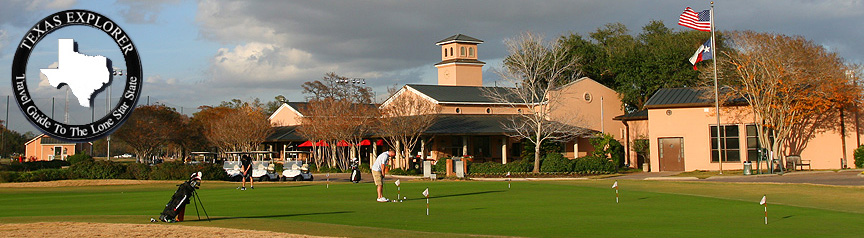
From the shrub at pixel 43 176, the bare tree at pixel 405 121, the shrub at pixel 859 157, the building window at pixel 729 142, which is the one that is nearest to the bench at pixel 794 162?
the shrub at pixel 859 157

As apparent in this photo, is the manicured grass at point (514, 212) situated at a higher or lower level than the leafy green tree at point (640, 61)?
lower

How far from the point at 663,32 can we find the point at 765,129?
3436cm

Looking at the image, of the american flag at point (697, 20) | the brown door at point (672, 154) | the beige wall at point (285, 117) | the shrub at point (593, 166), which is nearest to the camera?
the american flag at point (697, 20)

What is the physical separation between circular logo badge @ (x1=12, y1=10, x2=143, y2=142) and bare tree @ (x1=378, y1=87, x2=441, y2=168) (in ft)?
107

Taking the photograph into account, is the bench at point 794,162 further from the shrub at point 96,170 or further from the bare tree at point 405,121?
the shrub at point 96,170

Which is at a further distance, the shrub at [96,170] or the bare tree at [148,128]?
the bare tree at [148,128]

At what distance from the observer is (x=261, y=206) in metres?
19.6

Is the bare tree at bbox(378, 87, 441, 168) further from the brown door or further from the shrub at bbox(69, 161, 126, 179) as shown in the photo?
the shrub at bbox(69, 161, 126, 179)

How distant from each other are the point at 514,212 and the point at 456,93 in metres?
42.6

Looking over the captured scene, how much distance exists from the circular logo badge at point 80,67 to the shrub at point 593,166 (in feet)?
102

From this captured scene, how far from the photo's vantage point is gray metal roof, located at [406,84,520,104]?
2267 inches

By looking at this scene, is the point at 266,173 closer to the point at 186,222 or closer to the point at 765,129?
the point at 186,222

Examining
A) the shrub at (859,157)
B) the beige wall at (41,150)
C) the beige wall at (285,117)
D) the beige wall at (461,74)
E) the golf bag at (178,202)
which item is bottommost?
the golf bag at (178,202)

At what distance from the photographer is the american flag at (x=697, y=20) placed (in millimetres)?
37250
